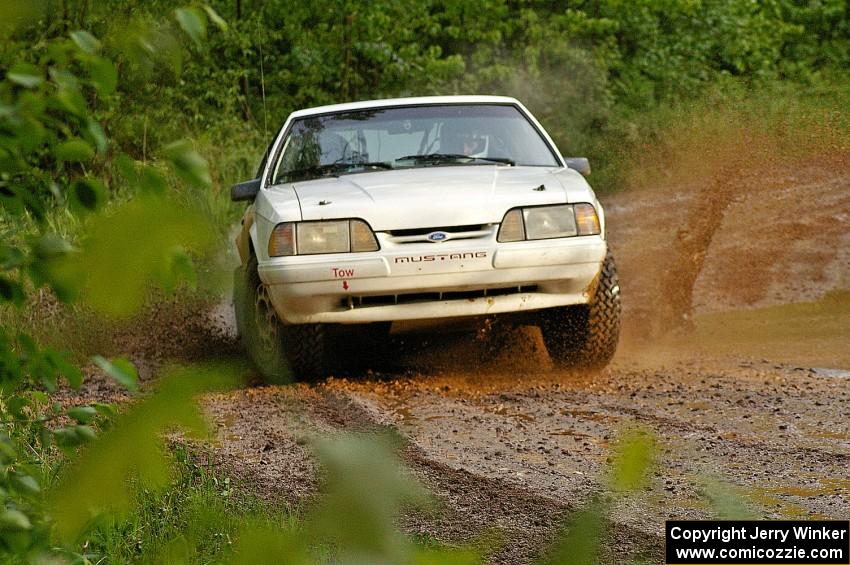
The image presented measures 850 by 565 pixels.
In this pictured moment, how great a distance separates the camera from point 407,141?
756cm

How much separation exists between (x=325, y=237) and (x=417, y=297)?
0.55 metres

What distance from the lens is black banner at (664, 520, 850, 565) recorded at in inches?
106

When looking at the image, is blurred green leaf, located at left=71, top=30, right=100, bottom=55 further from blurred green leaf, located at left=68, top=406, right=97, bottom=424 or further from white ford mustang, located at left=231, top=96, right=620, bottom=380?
white ford mustang, located at left=231, top=96, right=620, bottom=380

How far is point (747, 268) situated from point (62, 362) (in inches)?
407

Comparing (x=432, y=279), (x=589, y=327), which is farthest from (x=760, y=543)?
(x=589, y=327)

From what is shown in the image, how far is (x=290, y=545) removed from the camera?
36.3 inches

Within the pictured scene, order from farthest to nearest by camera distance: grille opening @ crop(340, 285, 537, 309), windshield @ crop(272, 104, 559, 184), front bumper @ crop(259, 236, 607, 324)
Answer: windshield @ crop(272, 104, 559, 184) < grille opening @ crop(340, 285, 537, 309) < front bumper @ crop(259, 236, 607, 324)

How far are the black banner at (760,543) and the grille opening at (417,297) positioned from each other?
2777 mm

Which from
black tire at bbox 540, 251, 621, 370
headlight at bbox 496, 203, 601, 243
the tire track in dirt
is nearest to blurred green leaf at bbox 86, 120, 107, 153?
the tire track in dirt

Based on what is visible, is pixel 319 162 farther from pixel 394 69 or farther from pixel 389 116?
pixel 394 69

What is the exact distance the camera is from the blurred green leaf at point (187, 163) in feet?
3.81

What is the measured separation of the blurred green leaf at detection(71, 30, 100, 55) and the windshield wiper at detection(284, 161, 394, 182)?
6062mm

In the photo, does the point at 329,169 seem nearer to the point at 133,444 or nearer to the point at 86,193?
the point at 86,193

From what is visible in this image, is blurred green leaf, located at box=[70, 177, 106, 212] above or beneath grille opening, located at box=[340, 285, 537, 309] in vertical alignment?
above
